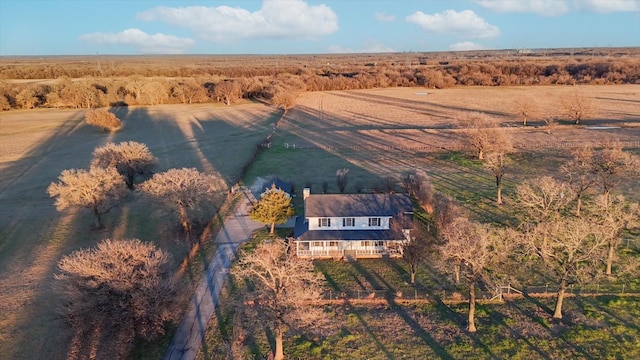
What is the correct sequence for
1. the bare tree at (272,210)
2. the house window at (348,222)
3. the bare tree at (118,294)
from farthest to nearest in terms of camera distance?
the bare tree at (272,210)
the house window at (348,222)
the bare tree at (118,294)

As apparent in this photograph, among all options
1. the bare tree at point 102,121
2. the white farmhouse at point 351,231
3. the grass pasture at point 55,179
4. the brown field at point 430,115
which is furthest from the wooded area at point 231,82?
the white farmhouse at point 351,231

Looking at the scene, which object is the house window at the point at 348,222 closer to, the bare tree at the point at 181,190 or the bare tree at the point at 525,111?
the bare tree at the point at 181,190

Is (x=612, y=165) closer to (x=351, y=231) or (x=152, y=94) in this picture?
(x=351, y=231)

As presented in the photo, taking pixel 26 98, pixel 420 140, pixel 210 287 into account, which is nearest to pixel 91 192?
pixel 210 287

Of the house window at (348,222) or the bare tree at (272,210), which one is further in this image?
Answer: the bare tree at (272,210)

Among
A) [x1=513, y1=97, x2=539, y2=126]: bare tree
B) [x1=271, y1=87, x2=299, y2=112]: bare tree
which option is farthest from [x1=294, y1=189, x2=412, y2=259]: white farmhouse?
[x1=271, y1=87, x2=299, y2=112]: bare tree

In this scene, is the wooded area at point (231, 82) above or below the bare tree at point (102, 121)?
above
